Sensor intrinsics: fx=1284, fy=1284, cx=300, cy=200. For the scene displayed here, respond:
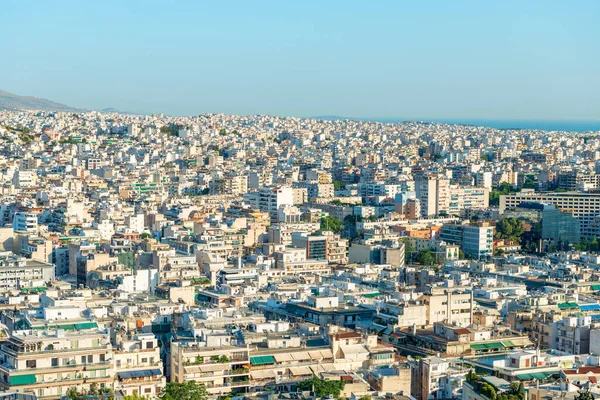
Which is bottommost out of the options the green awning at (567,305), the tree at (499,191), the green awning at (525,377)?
the tree at (499,191)

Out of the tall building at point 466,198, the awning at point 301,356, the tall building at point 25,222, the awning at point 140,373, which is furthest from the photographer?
the tall building at point 466,198

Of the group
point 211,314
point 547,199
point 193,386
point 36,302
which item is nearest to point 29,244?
point 36,302

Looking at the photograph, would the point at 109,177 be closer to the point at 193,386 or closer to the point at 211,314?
the point at 211,314

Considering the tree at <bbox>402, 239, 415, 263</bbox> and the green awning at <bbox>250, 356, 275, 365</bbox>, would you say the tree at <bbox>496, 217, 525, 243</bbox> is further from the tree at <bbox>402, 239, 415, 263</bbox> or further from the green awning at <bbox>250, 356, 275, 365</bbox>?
the green awning at <bbox>250, 356, 275, 365</bbox>

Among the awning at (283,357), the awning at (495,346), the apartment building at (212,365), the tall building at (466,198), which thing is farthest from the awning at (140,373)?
the tall building at (466,198)

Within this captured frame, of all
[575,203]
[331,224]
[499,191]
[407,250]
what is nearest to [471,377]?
[407,250]

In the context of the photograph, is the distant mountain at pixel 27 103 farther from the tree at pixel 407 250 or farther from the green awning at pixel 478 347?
the green awning at pixel 478 347
